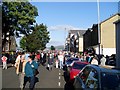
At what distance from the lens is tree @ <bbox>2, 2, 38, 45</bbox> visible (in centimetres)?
4900

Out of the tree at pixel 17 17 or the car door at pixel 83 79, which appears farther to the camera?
the tree at pixel 17 17

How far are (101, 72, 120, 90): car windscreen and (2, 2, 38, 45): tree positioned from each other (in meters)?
40.9

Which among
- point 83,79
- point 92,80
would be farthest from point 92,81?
point 83,79

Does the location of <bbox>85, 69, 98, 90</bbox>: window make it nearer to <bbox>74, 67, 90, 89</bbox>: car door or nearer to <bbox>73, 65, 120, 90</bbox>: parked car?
<bbox>73, 65, 120, 90</bbox>: parked car

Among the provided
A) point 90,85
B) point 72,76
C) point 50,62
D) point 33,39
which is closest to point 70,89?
point 72,76

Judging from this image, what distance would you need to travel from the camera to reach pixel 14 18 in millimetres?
50188

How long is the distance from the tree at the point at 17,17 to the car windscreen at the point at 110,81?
4094 centimetres

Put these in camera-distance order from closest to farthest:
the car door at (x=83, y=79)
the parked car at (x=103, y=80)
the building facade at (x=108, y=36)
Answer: the parked car at (x=103, y=80)
the car door at (x=83, y=79)
the building facade at (x=108, y=36)

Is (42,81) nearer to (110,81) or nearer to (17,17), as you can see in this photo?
(110,81)

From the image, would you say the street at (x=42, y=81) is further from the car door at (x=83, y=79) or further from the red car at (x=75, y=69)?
the car door at (x=83, y=79)

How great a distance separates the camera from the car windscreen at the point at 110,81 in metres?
7.70

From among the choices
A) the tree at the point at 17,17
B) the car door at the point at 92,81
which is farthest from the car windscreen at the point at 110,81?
the tree at the point at 17,17

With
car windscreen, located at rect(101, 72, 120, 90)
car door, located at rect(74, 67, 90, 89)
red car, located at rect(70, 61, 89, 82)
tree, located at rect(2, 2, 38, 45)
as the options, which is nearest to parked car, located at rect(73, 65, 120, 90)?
car windscreen, located at rect(101, 72, 120, 90)

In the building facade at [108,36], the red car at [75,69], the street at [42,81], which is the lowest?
the street at [42,81]
